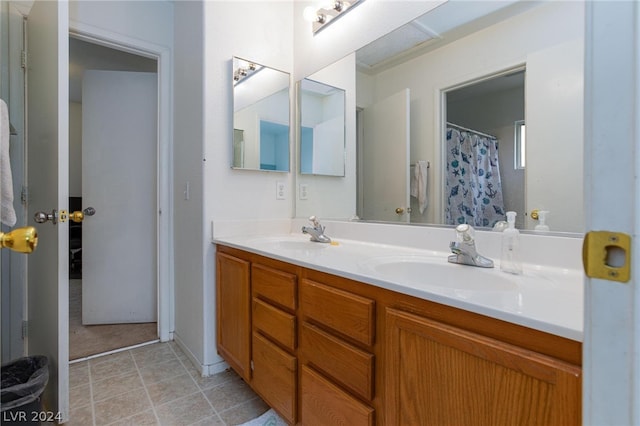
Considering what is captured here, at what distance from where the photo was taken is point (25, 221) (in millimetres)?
1752

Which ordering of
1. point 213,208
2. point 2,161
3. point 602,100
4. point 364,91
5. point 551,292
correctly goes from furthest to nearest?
1. point 213,208
2. point 364,91
3. point 2,161
4. point 551,292
5. point 602,100

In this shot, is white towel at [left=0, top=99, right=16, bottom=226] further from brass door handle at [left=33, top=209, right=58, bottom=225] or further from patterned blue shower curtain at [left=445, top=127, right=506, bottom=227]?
patterned blue shower curtain at [left=445, top=127, right=506, bottom=227]

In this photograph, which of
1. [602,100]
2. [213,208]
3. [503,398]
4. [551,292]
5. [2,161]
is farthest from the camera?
[213,208]

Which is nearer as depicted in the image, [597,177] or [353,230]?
[597,177]

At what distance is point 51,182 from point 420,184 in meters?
1.64

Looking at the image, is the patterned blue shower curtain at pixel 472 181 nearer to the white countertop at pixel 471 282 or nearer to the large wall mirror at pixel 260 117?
the white countertop at pixel 471 282

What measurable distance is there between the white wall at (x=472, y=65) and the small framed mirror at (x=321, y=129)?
1.10ft

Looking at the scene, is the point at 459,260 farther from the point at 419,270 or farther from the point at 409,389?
the point at 409,389

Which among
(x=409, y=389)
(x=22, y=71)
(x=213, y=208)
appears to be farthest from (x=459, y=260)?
(x=22, y=71)

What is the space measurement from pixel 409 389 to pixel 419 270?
442 millimetres

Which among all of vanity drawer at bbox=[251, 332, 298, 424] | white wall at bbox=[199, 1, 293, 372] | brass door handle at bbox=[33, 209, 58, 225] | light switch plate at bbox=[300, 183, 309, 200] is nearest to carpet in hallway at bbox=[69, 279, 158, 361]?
white wall at bbox=[199, 1, 293, 372]

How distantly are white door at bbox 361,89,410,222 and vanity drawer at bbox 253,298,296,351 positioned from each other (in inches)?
27.5

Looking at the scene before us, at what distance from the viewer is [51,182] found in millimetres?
1363

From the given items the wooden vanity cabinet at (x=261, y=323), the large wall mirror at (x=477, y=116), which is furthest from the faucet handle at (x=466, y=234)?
the wooden vanity cabinet at (x=261, y=323)
